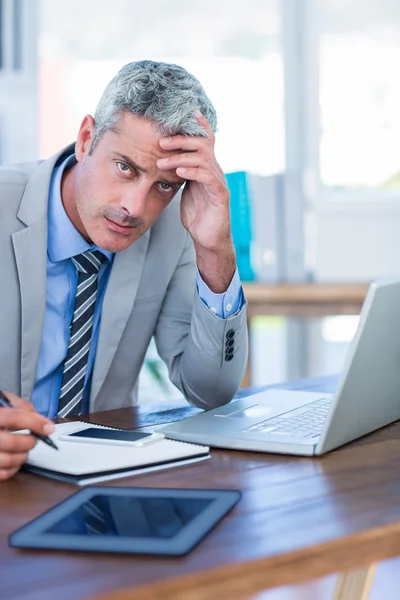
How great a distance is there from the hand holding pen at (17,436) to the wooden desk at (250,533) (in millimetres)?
25

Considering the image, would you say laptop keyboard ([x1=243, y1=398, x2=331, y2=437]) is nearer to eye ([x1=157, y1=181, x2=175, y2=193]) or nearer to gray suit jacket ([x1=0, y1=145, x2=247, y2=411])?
gray suit jacket ([x1=0, y1=145, x2=247, y2=411])

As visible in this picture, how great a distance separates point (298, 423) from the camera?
4.08 ft

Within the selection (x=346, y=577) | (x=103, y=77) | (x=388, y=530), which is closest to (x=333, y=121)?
(x=103, y=77)

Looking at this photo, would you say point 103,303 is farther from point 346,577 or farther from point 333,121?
point 333,121

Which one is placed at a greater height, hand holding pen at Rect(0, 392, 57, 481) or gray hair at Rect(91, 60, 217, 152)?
gray hair at Rect(91, 60, 217, 152)

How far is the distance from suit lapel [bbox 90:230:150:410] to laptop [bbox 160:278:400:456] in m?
0.38

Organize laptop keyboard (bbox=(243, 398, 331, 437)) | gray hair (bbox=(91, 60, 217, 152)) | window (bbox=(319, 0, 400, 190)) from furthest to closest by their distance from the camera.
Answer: window (bbox=(319, 0, 400, 190)) < gray hair (bbox=(91, 60, 217, 152)) < laptop keyboard (bbox=(243, 398, 331, 437))

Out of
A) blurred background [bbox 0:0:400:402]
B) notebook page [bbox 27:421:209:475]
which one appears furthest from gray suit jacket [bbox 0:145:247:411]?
blurred background [bbox 0:0:400:402]

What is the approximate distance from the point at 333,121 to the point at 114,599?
3.37 m

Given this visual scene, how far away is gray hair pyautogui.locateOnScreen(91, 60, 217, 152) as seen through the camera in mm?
1489

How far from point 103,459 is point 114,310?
0.66m

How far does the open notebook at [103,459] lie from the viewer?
0.98 m

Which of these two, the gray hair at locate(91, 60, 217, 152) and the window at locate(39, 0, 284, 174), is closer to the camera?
the gray hair at locate(91, 60, 217, 152)

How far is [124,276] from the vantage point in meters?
1.70
